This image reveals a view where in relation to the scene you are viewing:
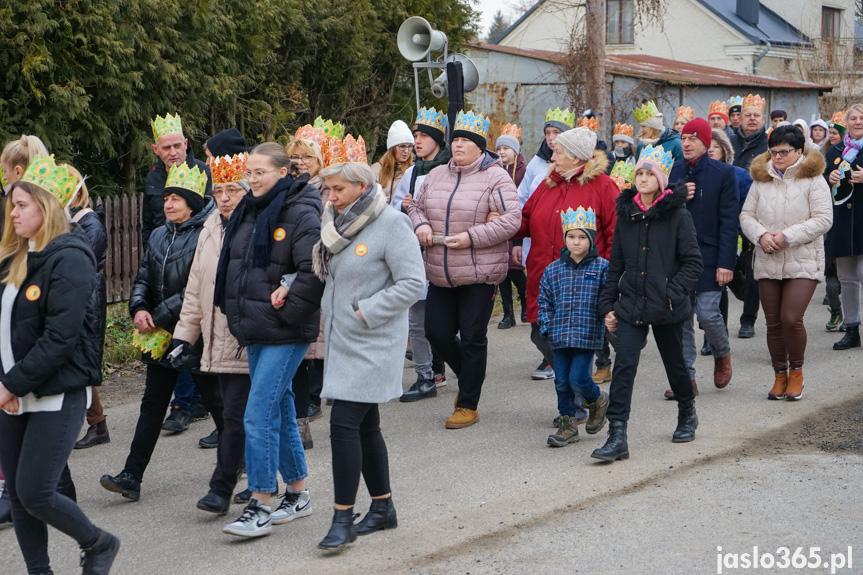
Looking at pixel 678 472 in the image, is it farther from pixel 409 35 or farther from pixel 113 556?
pixel 409 35

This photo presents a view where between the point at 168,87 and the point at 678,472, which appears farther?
the point at 168,87

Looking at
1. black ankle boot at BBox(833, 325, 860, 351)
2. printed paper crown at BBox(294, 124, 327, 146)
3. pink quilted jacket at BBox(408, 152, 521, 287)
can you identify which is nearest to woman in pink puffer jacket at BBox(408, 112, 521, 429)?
pink quilted jacket at BBox(408, 152, 521, 287)

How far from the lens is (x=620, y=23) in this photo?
129ft

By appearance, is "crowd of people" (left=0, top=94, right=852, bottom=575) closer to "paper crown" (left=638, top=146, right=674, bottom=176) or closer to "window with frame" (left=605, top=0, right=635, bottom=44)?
"paper crown" (left=638, top=146, right=674, bottom=176)

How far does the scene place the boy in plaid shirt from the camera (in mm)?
7094

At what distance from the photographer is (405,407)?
27.0ft

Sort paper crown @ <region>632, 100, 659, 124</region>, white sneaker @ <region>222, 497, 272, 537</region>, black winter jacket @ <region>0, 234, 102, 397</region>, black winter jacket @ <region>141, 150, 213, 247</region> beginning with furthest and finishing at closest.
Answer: paper crown @ <region>632, 100, 659, 124</region> → black winter jacket @ <region>141, 150, 213, 247</region> → white sneaker @ <region>222, 497, 272, 537</region> → black winter jacket @ <region>0, 234, 102, 397</region>

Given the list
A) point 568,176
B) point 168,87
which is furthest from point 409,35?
point 568,176

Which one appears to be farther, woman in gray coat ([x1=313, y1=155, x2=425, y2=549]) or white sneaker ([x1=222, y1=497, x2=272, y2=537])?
white sneaker ([x1=222, y1=497, x2=272, y2=537])

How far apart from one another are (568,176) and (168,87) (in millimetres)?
6373

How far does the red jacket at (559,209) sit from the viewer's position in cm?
754

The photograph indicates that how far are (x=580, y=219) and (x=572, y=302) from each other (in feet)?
1.83

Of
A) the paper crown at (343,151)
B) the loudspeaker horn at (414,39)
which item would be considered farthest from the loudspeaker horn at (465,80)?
the paper crown at (343,151)

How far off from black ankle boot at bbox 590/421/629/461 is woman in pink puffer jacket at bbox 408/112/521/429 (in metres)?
1.19
